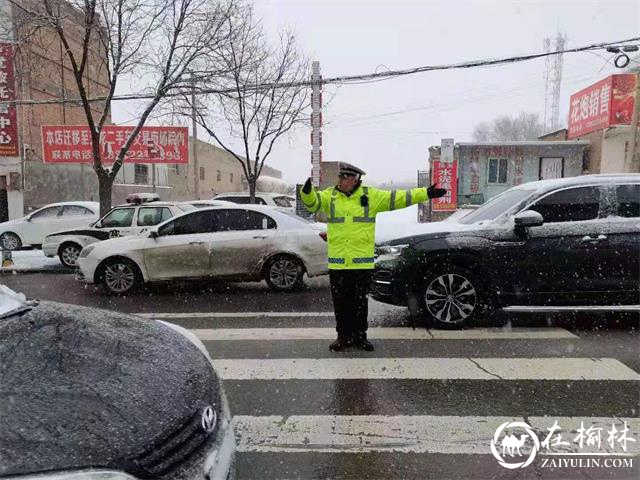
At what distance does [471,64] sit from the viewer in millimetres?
12758

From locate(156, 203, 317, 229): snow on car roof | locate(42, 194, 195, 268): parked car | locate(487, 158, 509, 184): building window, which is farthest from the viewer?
locate(487, 158, 509, 184): building window

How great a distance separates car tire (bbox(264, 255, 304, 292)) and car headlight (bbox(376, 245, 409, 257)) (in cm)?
250

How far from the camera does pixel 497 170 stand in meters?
25.6

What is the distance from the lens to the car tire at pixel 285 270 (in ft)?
27.1

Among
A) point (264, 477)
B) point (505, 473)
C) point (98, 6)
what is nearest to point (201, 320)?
point (264, 477)

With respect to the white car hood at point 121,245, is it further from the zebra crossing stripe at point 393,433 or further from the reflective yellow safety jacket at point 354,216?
the zebra crossing stripe at point 393,433

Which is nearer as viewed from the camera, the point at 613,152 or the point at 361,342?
the point at 361,342

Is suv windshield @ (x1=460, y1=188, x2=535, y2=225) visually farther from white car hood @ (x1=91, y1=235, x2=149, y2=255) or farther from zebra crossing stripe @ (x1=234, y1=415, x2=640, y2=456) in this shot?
white car hood @ (x1=91, y1=235, x2=149, y2=255)

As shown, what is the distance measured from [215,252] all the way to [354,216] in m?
3.95

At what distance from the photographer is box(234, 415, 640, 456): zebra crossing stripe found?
3137 millimetres

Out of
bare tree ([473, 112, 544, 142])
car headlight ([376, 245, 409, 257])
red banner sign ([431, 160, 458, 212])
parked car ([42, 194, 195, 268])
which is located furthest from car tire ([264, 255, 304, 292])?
bare tree ([473, 112, 544, 142])

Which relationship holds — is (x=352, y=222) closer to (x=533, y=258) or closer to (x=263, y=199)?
(x=533, y=258)

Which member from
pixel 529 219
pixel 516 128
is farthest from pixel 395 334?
pixel 516 128

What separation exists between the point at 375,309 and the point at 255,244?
7.91ft
